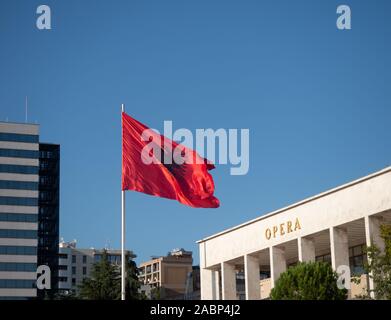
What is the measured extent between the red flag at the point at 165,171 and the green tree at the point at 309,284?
49.5ft

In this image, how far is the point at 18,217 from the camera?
551 feet

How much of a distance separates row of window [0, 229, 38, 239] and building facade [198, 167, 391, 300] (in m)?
92.0

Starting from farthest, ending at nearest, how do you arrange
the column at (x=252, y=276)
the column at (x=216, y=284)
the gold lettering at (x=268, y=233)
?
the column at (x=216, y=284) → the column at (x=252, y=276) → the gold lettering at (x=268, y=233)

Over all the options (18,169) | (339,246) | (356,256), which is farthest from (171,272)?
(339,246)

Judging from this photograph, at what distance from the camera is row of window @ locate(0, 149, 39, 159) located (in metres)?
168

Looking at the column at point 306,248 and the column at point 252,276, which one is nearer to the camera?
the column at point 306,248

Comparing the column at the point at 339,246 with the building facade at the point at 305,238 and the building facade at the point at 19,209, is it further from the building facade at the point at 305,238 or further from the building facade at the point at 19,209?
the building facade at the point at 19,209

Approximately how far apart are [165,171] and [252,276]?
39.9 m

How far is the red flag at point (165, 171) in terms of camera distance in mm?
31453

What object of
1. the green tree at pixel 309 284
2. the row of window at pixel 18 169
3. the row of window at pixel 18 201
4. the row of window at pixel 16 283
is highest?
the row of window at pixel 18 169

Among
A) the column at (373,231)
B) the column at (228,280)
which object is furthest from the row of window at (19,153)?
the column at (373,231)

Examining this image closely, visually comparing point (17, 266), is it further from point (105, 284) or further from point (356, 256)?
point (356, 256)

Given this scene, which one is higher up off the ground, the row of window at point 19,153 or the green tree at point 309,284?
the row of window at point 19,153

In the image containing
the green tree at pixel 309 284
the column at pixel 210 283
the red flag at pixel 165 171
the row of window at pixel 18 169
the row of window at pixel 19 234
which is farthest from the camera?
the row of window at pixel 18 169
